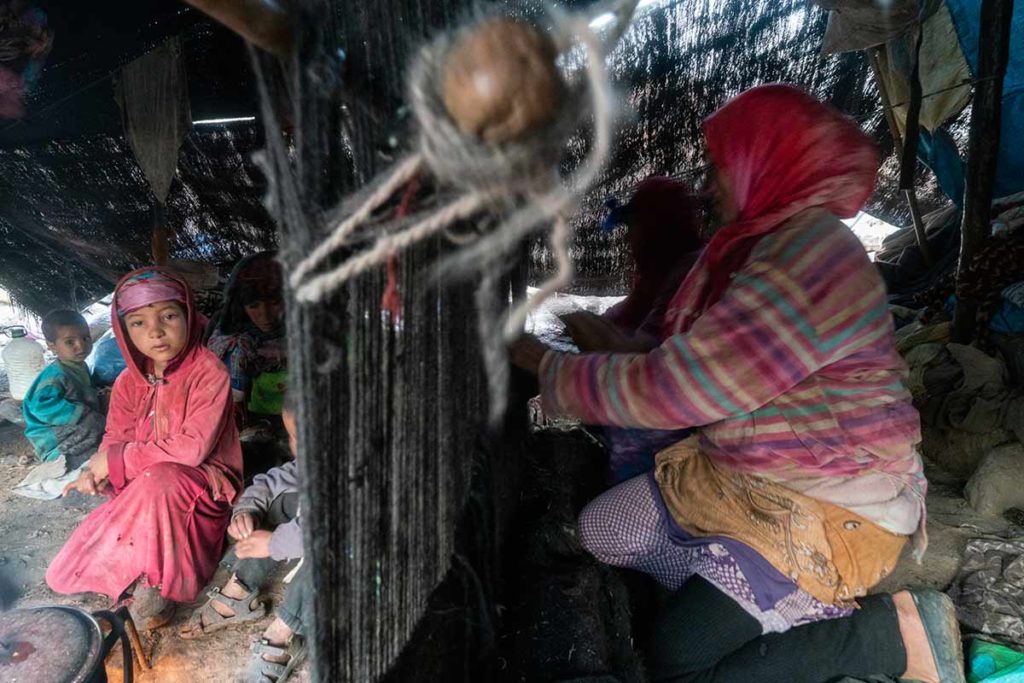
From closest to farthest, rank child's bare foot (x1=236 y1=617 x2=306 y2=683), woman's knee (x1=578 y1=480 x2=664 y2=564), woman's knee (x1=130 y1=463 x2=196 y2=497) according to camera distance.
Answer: woman's knee (x1=578 y1=480 x2=664 y2=564)
child's bare foot (x1=236 y1=617 x2=306 y2=683)
woman's knee (x1=130 y1=463 x2=196 y2=497)

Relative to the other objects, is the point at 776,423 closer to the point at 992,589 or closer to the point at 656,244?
the point at 656,244

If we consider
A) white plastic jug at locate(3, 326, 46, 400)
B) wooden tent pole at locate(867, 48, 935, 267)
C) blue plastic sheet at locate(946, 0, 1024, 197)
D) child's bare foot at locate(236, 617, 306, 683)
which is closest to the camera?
child's bare foot at locate(236, 617, 306, 683)

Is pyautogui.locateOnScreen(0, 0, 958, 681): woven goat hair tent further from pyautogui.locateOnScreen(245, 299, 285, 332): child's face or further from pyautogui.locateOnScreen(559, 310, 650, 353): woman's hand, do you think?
pyautogui.locateOnScreen(245, 299, 285, 332): child's face

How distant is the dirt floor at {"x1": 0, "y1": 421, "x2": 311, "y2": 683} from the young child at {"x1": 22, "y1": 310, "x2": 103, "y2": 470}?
39cm

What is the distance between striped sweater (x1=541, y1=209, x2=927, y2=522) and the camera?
1.21m

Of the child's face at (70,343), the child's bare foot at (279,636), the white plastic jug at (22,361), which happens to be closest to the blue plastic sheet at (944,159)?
the child's bare foot at (279,636)

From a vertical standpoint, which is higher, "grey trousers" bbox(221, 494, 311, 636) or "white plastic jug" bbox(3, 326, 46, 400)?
"white plastic jug" bbox(3, 326, 46, 400)

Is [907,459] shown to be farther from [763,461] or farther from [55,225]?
[55,225]

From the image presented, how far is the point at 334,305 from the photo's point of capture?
0.66m

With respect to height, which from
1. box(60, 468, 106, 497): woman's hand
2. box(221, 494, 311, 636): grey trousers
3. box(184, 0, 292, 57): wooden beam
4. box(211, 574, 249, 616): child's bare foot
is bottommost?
box(211, 574, 249, 616): child's bare foot

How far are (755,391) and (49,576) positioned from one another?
2.95m

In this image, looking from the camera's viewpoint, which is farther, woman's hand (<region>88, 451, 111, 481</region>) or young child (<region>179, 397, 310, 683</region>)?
woman's hand (<region>88, 451, 111, 481</region>)

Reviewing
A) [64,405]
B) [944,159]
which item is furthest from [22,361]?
[944,159]

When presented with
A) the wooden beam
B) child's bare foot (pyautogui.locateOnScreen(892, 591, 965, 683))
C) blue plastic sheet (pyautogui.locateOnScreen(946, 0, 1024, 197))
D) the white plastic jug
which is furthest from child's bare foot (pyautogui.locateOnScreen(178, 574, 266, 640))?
blue plastic sheet (pyautogui.locateOnScreen(946, 0, 1024, 197))
